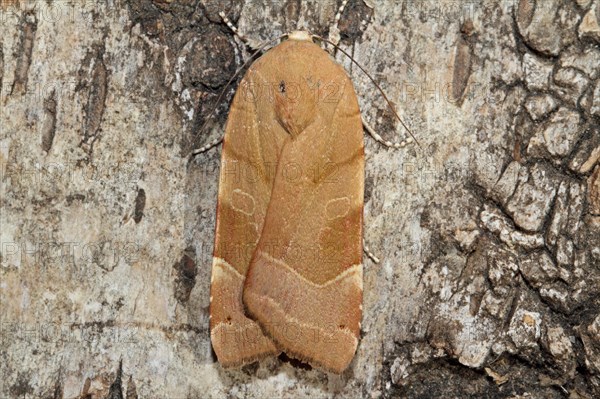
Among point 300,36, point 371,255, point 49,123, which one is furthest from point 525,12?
point 49,123

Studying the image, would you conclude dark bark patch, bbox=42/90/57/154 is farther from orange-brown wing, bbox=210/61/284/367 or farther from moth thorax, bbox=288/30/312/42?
moth thorax, bbox=288/30/312/42

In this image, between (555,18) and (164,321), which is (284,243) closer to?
(164,321)

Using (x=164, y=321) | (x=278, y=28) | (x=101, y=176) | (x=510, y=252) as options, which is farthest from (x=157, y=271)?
(x=510, y=252)

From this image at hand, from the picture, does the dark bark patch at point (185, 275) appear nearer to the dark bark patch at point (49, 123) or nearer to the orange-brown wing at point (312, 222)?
the orange-brown wing at point (312, 222)

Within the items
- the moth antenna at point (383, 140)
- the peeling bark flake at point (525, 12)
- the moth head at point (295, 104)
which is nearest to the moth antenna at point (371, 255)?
the moth antenna at point (383, 140)

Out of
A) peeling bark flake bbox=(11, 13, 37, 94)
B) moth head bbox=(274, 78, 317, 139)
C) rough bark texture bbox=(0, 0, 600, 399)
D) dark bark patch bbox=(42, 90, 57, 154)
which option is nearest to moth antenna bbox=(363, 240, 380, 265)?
rough bark texture bbox=(0, 0, 600, 399)

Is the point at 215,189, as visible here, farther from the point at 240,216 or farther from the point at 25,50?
the point at 25,50

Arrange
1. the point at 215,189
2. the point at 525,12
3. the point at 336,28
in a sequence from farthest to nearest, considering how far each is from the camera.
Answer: the point at 215,189, the point at 336,28, the point at 525,12
